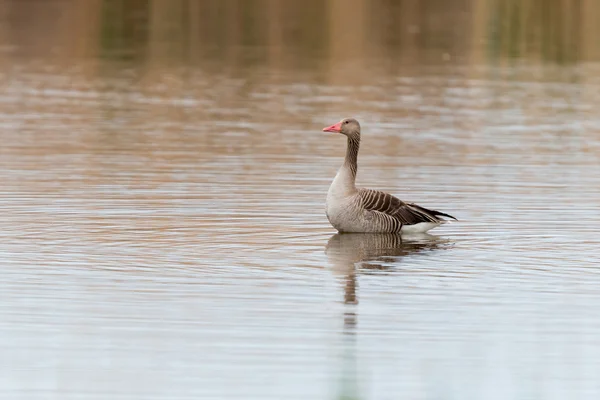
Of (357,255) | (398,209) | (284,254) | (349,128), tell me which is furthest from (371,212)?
(284,254)

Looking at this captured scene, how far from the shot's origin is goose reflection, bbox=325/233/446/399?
42.0 ft

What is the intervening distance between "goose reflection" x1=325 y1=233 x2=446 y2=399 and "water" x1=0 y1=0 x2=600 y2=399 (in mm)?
53

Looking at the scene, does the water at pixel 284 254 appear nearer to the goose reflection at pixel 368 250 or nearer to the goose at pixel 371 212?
the goose reflection at pixel 368 250

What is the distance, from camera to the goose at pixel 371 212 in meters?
18.7

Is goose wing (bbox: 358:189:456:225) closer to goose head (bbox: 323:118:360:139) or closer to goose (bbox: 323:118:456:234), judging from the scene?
goose (bbox: 323:118:456:234)

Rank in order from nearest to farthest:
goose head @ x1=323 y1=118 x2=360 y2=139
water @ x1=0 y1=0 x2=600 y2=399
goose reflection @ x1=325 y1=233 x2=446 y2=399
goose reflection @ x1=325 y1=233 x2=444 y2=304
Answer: water @ x1=0 y1=0 x2=600 y2=399 < goose reflection @ x1=325 y1=233 x2=446 y2=399 < goose reflection @ x1=325 y1=233 x2=444 y2=304 < goose head @ x1=323 y1=118 x2=360 y2=139

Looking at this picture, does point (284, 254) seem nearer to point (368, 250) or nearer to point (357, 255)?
point (357, 255)

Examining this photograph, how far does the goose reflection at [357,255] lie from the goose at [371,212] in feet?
0.40

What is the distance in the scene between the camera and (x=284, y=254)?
16.7 metres

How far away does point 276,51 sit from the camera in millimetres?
55500

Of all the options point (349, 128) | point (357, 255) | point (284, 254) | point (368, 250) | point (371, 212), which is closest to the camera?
point (284, 254)

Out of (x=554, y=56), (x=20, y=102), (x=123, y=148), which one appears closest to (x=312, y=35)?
(x=554, y=56)

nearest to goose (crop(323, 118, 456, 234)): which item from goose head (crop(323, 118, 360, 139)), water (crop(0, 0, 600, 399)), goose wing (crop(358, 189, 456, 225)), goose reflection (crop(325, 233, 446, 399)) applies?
goose wing (crop(358, 189, 456, 225))

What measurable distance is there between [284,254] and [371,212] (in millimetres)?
2540
